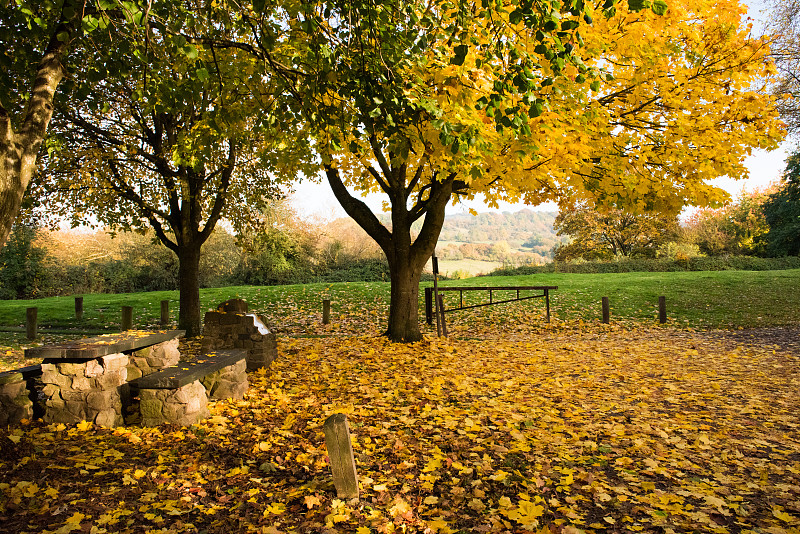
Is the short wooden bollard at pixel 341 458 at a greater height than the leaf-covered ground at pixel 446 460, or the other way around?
the short wooden bollard at pixel 341 458

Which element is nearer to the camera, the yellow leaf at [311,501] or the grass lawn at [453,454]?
the grass lawn at [453,454]

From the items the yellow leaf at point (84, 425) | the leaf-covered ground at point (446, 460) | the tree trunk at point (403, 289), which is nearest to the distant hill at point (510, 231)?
the tree trunk at point (403, 289)

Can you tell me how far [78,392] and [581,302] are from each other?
16631 millimetres

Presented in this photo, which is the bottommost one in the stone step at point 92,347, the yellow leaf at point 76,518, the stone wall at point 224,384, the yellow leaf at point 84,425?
the yellow leaf at point 76,518

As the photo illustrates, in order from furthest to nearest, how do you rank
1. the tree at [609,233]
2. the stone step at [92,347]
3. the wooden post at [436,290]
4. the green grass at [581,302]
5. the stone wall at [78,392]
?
the tree at [609,233], the green grass at [581,302], the wooden post at [436,290], the stone wall at [78,392], the stone step at [92,347]

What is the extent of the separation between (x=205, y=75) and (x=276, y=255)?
72.7ft

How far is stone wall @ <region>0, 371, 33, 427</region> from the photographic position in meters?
5.05

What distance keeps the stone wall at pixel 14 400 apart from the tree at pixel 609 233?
33.7 meters

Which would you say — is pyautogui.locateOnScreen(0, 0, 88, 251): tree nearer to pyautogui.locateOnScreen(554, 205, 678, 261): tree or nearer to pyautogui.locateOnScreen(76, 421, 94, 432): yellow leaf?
pyautogui.locateOnScreen(76, 421, 94, 432): yellow leaf

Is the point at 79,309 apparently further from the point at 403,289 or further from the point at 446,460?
the point at 446,460

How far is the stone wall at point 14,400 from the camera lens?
505cm

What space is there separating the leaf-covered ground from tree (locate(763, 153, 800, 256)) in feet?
87.4

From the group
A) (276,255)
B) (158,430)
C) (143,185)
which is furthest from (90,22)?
(276,255)

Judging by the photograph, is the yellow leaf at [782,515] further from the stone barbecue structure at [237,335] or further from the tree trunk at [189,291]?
the tree trunk at [189,291]
